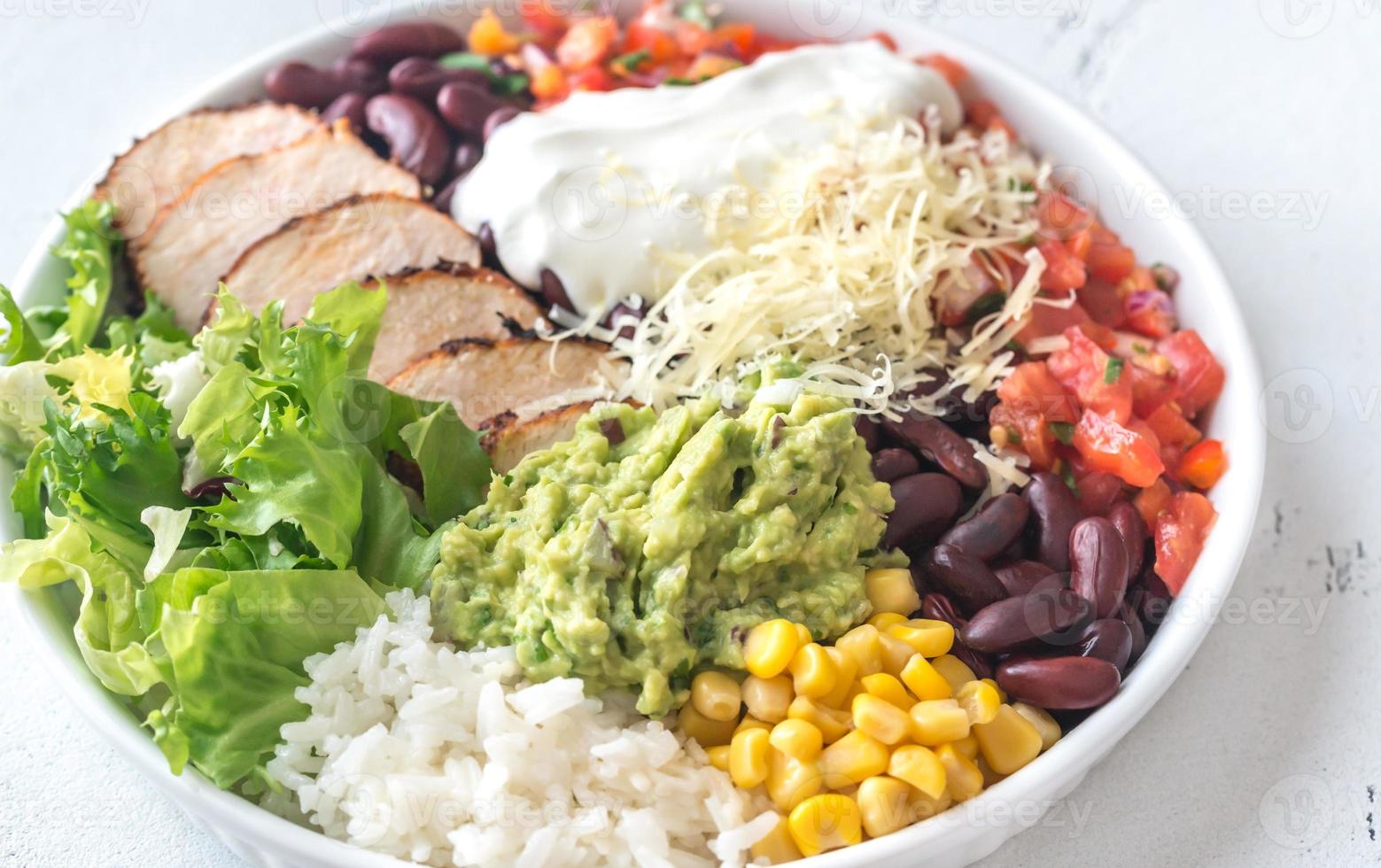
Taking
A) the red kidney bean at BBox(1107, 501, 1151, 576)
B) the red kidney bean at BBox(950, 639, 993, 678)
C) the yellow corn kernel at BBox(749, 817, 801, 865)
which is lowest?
the yellow corn kernel at BBox(749, 817, 801, 865)

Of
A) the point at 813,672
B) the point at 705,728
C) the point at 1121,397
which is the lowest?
the point at 705,728

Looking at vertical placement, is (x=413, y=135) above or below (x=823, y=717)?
above

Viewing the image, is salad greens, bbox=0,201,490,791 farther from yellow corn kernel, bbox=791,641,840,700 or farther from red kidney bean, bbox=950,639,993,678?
red kidney bean, bbox=950,639,993,678

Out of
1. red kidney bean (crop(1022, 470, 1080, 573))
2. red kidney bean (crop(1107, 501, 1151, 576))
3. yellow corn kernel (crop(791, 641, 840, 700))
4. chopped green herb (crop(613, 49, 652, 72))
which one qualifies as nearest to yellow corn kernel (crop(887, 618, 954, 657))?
yellow corn kernel (crop(791, 641, 840, 700))

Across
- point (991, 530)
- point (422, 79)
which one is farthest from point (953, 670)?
point (422, 79)

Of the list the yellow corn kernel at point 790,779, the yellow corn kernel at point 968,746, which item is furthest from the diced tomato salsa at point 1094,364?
the yellow corn kernel at point 790,779

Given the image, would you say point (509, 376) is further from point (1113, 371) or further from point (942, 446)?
point (1113, 371)

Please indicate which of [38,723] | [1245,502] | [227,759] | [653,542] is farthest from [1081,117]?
[38,723]
